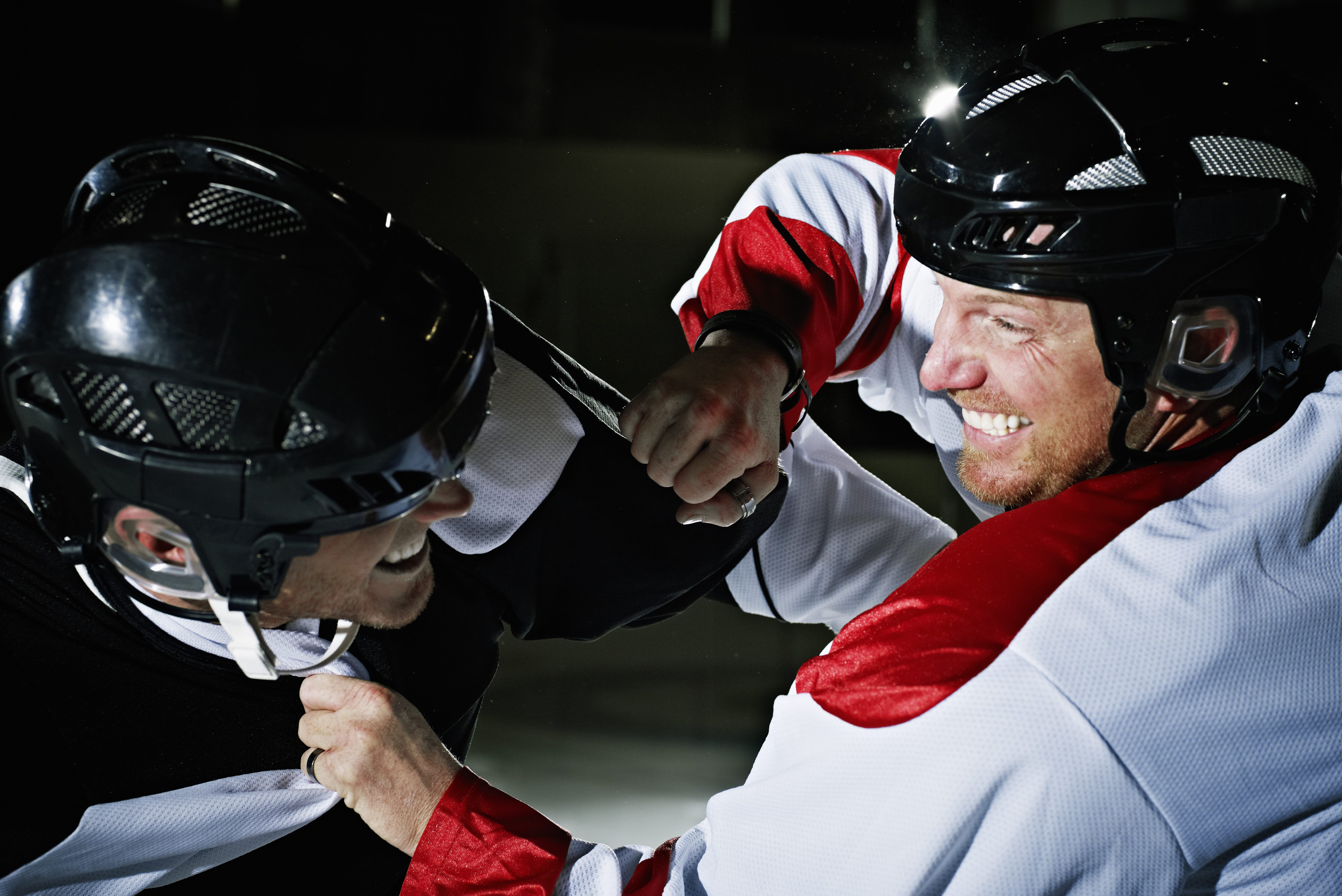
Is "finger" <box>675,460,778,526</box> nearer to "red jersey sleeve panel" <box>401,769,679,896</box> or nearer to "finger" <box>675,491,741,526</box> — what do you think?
"finger" <box>675,491,741,526</box>

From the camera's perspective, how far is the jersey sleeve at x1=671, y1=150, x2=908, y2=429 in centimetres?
123

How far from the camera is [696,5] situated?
2549 millimetres

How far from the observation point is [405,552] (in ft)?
2.93

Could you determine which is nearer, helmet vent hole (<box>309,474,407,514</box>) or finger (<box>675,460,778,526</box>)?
helmet vent hole (<box>309,474,407,514</box>)

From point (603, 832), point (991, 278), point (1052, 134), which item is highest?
point (1052, 134)

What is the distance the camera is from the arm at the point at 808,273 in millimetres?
1198

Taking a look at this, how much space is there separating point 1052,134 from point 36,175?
1740 millimetres

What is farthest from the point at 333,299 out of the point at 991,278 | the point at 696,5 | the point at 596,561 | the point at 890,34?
the point at 696,5

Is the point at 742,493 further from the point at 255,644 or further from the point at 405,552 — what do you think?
the point at 255,644

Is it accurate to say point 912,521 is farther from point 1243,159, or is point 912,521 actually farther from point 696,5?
point 696,5

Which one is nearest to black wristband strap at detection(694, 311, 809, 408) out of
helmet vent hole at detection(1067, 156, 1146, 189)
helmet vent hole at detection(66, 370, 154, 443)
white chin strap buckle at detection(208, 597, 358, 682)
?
helmet vent hole at detection(1067, 156, 1146, 189)

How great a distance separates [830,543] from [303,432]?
0.78 meters

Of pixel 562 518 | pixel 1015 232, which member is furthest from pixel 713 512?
pixel 1015 232

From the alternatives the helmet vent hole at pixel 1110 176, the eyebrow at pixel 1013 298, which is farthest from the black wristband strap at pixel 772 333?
the helmet vent hole at pixel 1110 176
